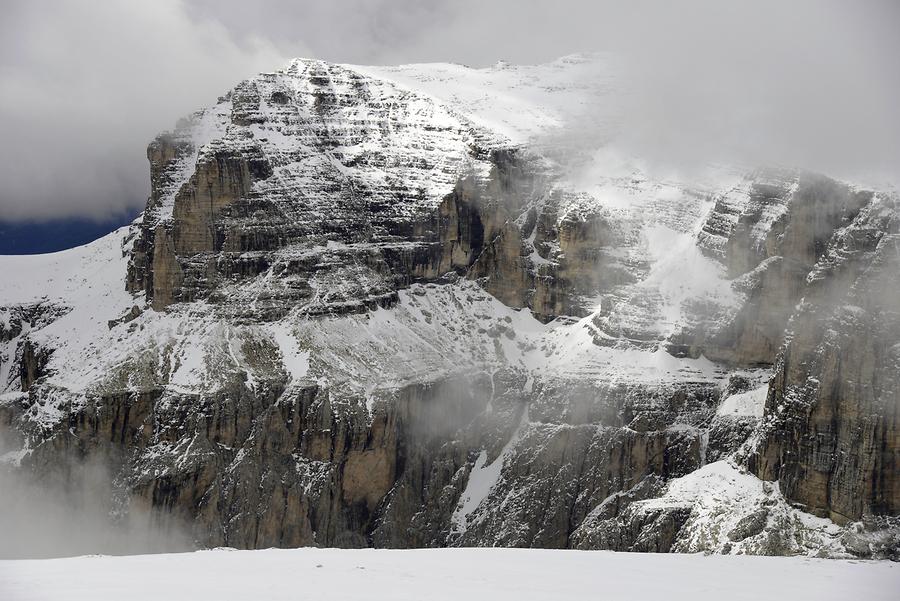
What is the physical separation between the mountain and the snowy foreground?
68266 mm

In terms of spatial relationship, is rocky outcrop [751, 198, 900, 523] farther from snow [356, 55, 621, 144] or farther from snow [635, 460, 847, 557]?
snow [356, 55, 621, 144]

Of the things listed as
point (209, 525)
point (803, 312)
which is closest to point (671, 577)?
point (803, 312)

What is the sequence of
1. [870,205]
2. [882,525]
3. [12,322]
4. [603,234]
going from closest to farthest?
[882,525], [870,205], [603,234], [12,322]

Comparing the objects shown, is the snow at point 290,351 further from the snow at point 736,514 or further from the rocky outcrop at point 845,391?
the rocky outcrop at point 845,391

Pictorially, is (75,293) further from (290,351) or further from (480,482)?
(480,482)

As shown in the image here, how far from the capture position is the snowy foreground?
26.6m

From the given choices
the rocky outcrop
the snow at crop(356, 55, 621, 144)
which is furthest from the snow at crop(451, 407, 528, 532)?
the snow at crop(356, 55, 621, 144)

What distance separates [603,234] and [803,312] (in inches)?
1876

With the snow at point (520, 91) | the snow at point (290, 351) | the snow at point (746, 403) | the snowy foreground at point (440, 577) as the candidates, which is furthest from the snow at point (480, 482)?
the snowy foreground at point (440, 577)

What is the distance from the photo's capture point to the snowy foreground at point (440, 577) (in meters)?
26.6

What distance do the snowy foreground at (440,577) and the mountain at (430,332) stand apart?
68266mm

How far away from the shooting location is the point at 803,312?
328ft

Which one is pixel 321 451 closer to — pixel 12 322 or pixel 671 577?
pixel 12 322

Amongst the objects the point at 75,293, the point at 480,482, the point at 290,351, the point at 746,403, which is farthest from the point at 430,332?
the point at 75,293
